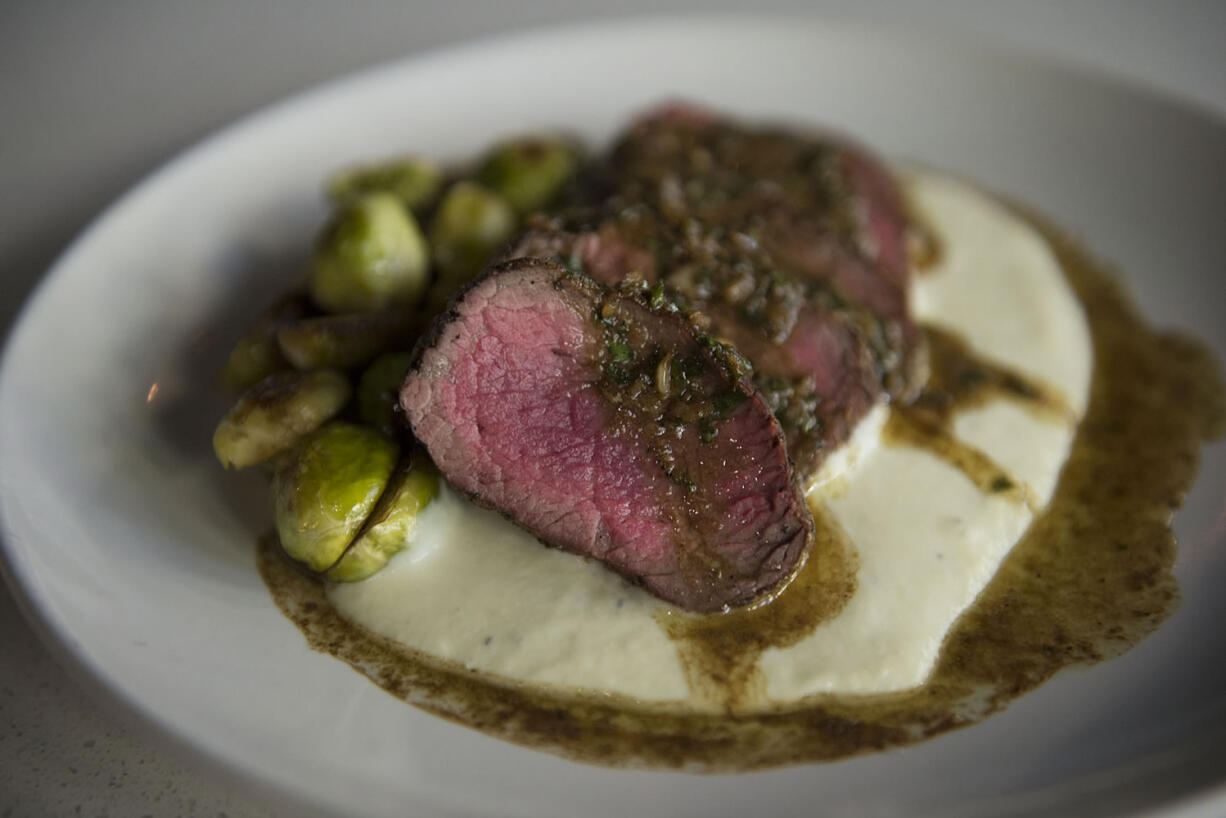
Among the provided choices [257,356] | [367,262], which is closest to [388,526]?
[257,356]

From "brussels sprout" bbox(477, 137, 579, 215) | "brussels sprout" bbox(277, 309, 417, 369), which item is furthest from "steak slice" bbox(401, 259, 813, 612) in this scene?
"brussels sprout" bbox(477, 137, 579, 215)

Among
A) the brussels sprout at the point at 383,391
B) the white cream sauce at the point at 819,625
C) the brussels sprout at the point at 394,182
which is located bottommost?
the white cream sauce at the point at 819,625

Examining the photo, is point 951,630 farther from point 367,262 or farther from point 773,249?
point 367,262

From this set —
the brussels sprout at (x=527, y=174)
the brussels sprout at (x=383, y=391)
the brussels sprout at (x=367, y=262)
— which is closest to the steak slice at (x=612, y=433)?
the brussels sprout at (x=383, y=391)

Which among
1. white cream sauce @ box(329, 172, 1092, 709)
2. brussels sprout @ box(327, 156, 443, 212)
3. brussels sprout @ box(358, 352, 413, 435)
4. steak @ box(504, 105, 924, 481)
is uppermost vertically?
steak @ box(504, 105, 924, 481)

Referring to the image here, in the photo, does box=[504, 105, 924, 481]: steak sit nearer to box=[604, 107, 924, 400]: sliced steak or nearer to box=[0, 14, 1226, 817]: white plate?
box=[604, 107, 924, 400]: sliced steak

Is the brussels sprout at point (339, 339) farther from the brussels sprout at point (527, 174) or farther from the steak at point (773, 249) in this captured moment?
the brussels sprout at point (527, 174)

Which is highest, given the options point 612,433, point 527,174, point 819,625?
point 527,174
